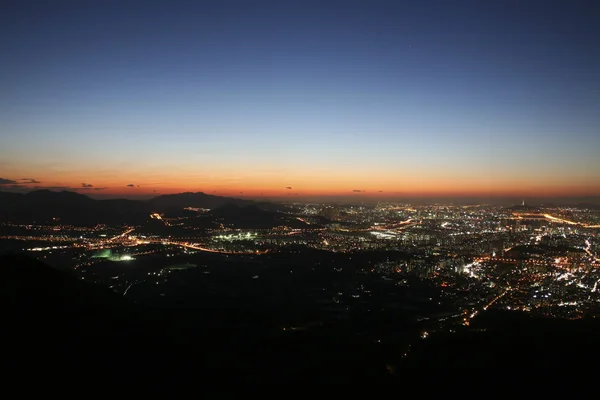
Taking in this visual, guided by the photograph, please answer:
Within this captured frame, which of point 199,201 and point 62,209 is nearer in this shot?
point 62,209

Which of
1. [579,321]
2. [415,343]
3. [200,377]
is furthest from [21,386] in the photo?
[579,321]

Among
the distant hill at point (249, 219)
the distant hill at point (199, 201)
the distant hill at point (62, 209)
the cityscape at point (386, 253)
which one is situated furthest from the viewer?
the distant hill at point (199, 201)

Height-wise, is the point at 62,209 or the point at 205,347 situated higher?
the point at 62,209

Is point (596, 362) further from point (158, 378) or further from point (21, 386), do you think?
point (21, 386)

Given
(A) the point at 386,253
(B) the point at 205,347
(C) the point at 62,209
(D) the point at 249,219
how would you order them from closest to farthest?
(B) the point at 205,347, (A) the point at 386,253, (C) the point at 62,209, (D) the point at 249,219

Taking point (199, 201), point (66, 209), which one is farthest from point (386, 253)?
point (199, 201)

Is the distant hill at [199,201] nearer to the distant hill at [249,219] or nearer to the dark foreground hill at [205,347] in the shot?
the distant hill at [249,219]

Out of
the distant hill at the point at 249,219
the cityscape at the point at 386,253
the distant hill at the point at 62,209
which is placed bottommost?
the cityscape at the point at 386,253

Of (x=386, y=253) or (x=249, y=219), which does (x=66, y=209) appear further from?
(x=386, y=253)

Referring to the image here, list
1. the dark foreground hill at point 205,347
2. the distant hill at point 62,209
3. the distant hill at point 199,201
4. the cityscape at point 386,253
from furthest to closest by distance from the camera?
the distant hill at point 199,201, the distant hill at point 62,209, the cityscape at point 386,253, the dark foreground hill at point 205,347

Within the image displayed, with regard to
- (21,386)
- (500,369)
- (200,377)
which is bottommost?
(500,369)

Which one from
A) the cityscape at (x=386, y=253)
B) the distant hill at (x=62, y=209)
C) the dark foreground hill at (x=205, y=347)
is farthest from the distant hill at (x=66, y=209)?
the dark foreground hill at (x=205, y=347)
